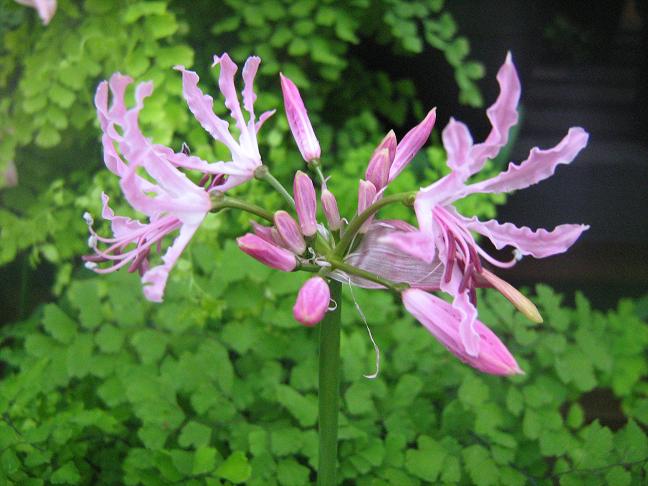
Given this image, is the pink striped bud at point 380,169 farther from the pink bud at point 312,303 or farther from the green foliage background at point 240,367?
the green foliage background at point 240,367

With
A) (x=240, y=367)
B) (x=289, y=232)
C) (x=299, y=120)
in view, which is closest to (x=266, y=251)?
(x=289, y=232)

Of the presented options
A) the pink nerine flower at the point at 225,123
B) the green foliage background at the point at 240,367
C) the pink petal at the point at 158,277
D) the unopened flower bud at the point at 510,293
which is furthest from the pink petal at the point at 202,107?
the green foliage background at the point at 240,367

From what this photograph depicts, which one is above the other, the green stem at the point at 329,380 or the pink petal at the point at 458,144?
the pink petal at the point at 458,144

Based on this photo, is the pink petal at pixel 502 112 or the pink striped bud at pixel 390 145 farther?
the pink striped bud at pixel 390 145

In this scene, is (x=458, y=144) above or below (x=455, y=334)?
above

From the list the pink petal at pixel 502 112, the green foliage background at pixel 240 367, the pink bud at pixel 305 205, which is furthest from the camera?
the green foliage background at pixel 240 367

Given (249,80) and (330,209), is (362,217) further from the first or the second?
(249,80)

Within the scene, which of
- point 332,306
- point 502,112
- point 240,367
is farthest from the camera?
point 240,367

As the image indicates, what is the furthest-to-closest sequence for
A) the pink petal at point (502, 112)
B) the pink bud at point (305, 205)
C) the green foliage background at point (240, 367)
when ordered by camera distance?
the green foliage background at point (240, 367), the pink bud at point (305, 205), the pink petal at point (502, 112)
